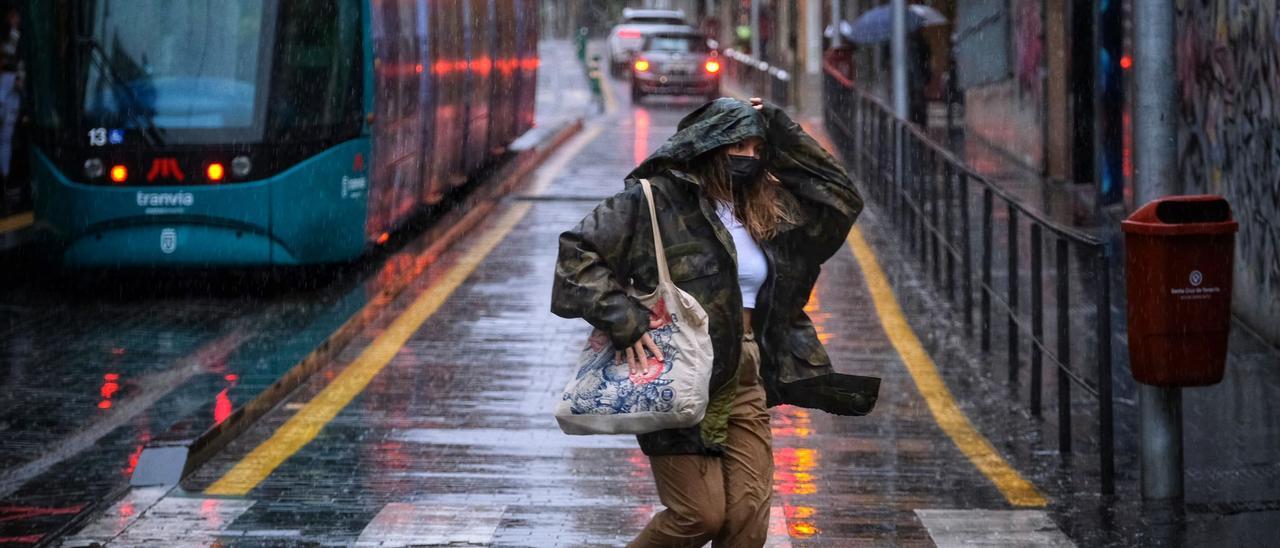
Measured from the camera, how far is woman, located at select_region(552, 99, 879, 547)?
16.1 feet

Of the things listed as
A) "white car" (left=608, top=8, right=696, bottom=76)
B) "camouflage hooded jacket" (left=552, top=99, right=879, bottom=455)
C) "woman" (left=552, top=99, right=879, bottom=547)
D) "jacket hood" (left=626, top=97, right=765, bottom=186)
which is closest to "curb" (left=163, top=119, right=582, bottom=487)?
"woman" (left=552, top=99, right=879, bottom=547)

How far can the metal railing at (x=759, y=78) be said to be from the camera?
107ft

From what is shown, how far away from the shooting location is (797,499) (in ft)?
24.1

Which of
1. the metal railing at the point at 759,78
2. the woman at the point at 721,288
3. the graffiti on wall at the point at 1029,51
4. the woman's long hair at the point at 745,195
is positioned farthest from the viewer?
the metal railing at the point at 759,78

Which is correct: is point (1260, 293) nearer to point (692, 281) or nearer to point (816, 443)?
point (816, 443)

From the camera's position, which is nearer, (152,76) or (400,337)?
(400,337)

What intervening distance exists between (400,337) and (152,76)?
10.2 ft

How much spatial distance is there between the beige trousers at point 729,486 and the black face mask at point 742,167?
0.44 m

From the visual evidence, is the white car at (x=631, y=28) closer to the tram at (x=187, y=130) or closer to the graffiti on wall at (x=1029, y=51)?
the graffiti on wall at (x=1029, y=51)

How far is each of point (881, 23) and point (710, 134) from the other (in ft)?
74.7

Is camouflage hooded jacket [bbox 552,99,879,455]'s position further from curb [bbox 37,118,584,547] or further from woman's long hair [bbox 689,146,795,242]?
curb [bbox 37,118,584,547]

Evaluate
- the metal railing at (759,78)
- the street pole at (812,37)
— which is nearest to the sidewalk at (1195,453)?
the metal railing at (759,78)

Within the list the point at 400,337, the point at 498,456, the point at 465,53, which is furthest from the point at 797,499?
the point at 465,53

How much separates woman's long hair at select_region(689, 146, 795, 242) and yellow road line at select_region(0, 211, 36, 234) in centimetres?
1201
